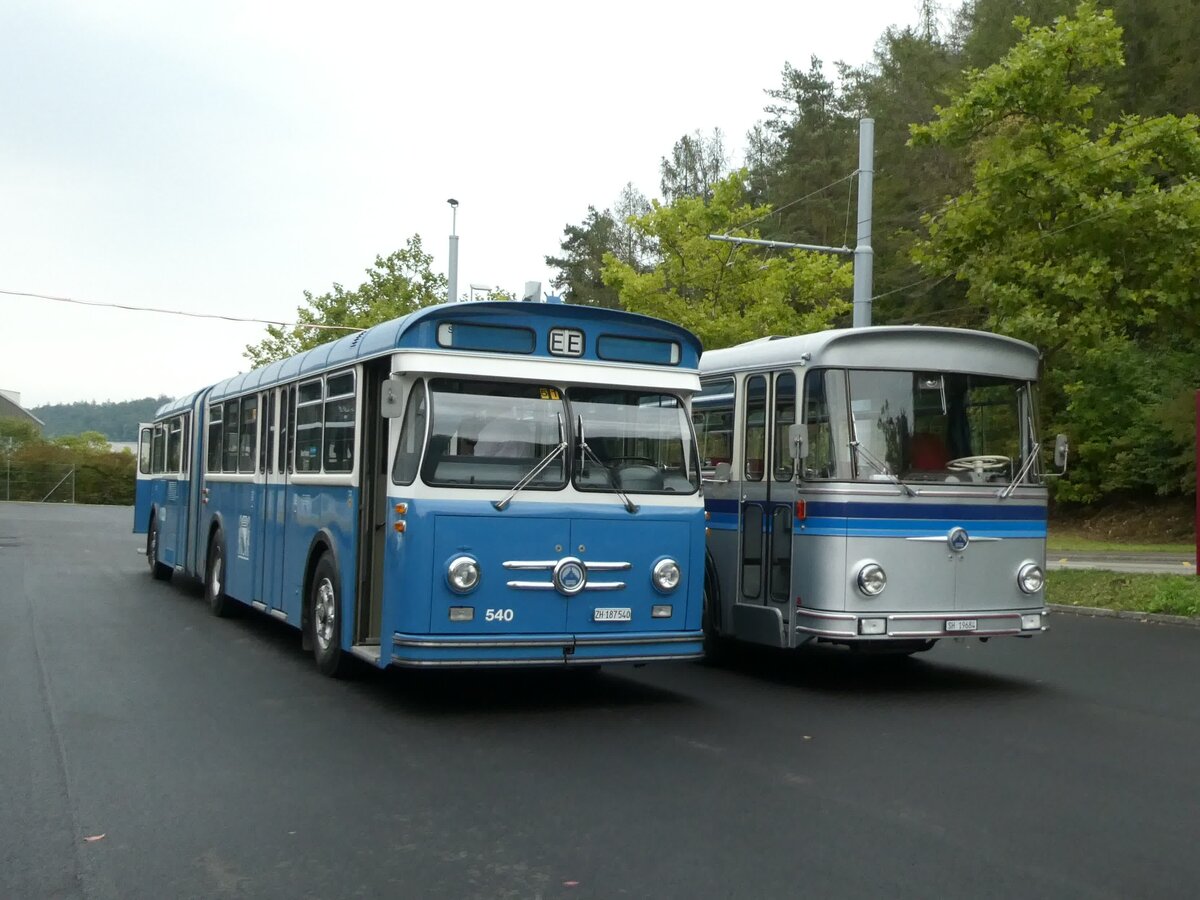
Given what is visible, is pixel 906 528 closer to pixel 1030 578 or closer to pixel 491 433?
pixel 1030 578

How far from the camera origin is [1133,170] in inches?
924

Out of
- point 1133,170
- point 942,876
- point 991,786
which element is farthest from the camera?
point 1133,170

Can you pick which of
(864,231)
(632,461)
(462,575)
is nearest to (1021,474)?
(632,461)

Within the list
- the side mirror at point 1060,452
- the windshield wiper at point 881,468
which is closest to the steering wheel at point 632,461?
the windshield wiper at point 881,468

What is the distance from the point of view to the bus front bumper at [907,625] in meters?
10.7

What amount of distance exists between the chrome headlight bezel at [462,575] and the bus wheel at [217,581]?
713 cm

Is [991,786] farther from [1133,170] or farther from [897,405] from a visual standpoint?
[1133,170]

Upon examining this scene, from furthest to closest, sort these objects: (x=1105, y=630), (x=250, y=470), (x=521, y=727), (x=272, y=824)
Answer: (x=1105, y=630) → (x=250, y=470) → (x=521, y=727) → (x=272, y=824)

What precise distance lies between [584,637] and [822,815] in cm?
314

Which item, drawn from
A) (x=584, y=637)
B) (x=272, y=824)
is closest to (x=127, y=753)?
(x=272, y=824)

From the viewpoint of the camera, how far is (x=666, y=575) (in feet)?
33.0

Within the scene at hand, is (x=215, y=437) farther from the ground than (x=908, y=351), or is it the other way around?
(x=908, y=351)

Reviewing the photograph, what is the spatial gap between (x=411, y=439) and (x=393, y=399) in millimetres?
310

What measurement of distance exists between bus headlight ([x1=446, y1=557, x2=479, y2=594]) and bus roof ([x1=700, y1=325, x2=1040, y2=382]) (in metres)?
3.40
